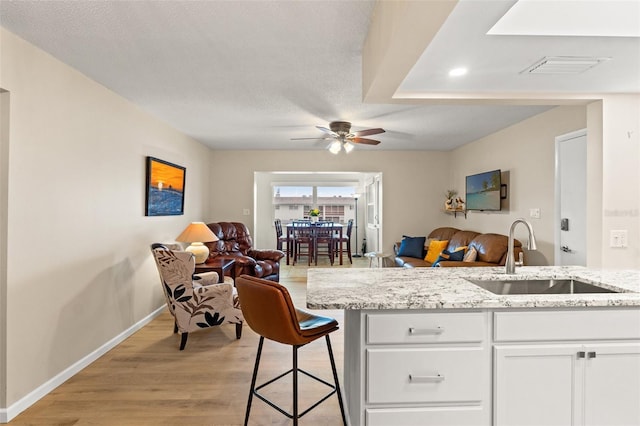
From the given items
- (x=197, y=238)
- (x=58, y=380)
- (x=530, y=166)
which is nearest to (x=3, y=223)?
(x=58, y=380)

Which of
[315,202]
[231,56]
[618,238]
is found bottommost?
[618,238]

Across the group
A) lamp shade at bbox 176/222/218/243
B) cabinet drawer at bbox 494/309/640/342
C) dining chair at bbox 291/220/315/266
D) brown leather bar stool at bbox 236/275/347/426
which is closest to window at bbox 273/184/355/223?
dining chair at bbox 291/220/315/266

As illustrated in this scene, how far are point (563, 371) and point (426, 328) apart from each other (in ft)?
2.16

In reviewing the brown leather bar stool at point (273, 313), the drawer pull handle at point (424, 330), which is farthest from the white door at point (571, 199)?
the brown leather bar stool at point (273, 313)

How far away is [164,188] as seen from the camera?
14.0 feet

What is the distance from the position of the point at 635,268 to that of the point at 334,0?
2.68 m

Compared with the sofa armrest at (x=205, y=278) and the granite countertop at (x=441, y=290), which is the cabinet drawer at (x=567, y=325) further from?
the sofa armrest at (x=205, y=278)

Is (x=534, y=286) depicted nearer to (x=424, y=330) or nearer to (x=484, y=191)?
(x=424, y=330)

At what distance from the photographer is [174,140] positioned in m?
4.68

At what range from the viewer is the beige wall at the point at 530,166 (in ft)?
12.3

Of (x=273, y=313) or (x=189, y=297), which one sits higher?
(x=273, y=313)

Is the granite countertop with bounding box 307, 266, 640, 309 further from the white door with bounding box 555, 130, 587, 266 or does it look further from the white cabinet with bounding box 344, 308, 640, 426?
the white door with bounding box 555, 130, 587, 266

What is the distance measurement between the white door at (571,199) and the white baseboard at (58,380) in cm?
448

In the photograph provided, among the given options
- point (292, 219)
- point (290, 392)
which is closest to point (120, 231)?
point (290, 392)
